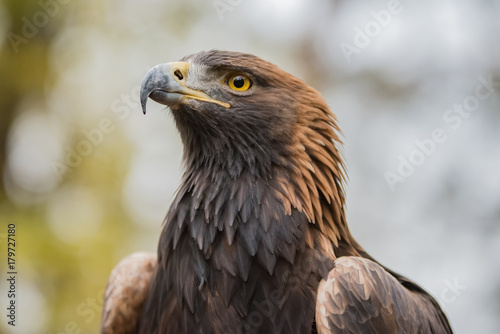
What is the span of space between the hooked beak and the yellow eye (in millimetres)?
139

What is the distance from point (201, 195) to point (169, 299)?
659 millimetres

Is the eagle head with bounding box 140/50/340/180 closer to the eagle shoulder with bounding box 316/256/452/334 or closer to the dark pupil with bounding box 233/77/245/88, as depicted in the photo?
the dark pupil with bounding box 233/77/245/88

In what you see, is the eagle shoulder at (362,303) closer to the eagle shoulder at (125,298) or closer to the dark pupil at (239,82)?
the dark pupil at (239,82)

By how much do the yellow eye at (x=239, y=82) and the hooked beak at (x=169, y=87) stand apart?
0.14 m

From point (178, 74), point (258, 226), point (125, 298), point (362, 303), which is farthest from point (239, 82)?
point (125, 298)

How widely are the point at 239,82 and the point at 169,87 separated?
0.46m

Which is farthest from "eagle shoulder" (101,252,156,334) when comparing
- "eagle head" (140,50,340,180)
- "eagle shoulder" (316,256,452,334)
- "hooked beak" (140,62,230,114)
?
"eagle shoulder" (316,256,452,334)

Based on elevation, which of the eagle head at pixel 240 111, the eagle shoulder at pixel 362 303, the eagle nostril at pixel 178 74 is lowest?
the eagle shoulder at pixel 362 303

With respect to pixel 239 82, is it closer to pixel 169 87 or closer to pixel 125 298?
pixel 169 87

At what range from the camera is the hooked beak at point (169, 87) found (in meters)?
2.94

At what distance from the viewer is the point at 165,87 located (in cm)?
299

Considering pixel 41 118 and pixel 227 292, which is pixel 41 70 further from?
pixel 227 292

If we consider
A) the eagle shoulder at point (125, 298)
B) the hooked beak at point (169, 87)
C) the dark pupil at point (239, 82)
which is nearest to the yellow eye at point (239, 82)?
the dark pupil at point (239, 82)

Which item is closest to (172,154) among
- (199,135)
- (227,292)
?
(199,135)
